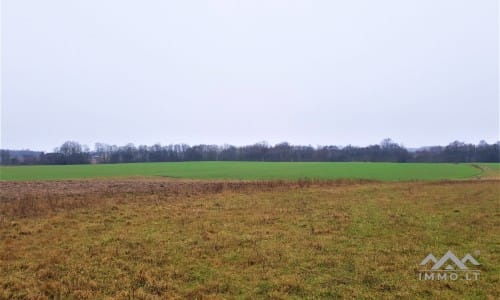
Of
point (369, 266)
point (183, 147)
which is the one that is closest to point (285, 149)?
point (183, 147)

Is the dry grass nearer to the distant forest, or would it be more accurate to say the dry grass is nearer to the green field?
the green field

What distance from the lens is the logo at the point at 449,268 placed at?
5.64m

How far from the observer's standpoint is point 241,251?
289 inches

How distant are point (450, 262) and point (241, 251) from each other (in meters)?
4.74

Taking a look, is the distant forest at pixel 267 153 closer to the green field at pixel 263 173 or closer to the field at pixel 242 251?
the green field at pixel 263 173

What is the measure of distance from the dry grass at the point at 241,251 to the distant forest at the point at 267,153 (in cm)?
9090

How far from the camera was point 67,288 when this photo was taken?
17.3ft

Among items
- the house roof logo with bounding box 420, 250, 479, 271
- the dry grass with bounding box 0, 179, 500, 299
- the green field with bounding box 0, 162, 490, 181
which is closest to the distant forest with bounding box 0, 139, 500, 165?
the green field with bounding box 0, 162, 490, 181

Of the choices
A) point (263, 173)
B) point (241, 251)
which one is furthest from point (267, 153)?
point (241, 251)

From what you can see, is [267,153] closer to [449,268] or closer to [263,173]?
[263,173]

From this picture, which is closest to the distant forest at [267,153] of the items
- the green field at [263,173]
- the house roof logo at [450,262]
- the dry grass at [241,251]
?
the green field at [263,173]

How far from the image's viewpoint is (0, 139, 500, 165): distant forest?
91.4 meters

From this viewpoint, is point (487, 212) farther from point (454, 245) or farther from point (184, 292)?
point (184, 292)

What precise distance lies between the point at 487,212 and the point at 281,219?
8.63m
